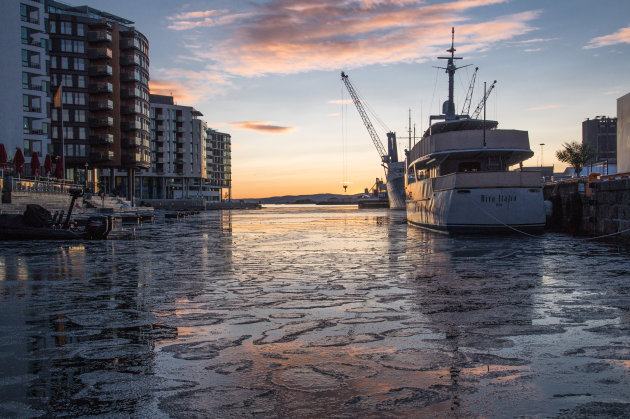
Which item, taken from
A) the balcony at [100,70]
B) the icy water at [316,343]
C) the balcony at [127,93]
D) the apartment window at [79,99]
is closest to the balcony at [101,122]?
the apartment window at [79,99]

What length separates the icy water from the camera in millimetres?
3867

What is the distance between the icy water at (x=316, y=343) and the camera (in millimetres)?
3867

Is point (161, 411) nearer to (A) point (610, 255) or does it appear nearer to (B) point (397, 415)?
(B) point (397, 415)

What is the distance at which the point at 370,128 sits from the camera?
357 feet

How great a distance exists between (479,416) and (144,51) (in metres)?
91.3

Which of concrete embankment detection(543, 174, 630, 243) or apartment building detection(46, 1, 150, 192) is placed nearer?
concrete embankment detection(543, 174, 630, 243)

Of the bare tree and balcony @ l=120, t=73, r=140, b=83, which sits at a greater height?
balcony @ l=120, t=73, r=140, b=83

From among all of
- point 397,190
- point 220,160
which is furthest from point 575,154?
point 220,160

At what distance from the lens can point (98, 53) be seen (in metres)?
77.7

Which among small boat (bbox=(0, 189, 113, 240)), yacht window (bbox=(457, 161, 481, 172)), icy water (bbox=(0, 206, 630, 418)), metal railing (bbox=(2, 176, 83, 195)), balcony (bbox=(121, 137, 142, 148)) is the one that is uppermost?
balcony (bbox=(121, 137, 142, 148))

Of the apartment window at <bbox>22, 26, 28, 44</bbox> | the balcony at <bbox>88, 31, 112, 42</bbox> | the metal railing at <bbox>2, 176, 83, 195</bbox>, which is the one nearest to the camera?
the metal railing at <bbox>2, 176, 83, 195</bbox>

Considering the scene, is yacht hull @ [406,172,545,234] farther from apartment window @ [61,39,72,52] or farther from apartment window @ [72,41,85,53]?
apartment window @ [61,39,72,52]

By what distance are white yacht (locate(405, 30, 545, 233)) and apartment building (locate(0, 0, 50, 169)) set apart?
4761 cm

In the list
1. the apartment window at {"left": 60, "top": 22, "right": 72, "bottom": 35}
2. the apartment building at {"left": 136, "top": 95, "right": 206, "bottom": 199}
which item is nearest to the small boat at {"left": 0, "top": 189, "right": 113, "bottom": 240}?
the apartment window at {"left": 60, "top": 22, "right": 72, "bottom": 35}
